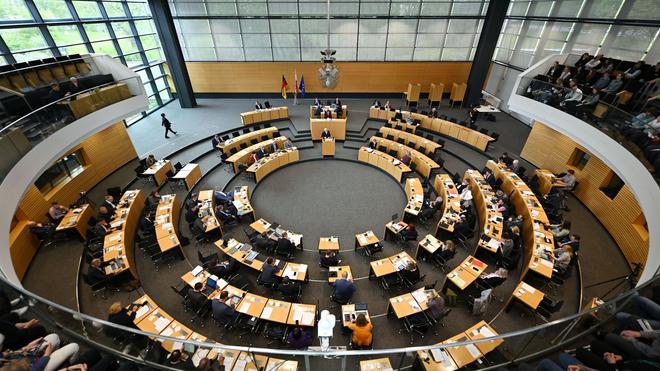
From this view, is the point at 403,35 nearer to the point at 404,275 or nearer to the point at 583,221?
the point at 583,221

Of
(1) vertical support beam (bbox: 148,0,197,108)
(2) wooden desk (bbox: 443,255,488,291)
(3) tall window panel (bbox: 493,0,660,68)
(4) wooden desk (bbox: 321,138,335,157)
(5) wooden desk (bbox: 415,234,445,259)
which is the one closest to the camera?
(2) wooden desk (bbox: 443,255,488,291)

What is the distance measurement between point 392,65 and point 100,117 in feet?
61.6

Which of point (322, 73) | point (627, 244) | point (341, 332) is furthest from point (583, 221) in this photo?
point (322, 73)

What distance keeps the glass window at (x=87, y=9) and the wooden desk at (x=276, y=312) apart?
17936 millimetres

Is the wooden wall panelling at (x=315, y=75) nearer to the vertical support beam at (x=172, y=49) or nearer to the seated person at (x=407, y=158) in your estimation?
the vertical support beam at (x=172, y=49)

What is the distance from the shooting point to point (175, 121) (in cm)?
1936

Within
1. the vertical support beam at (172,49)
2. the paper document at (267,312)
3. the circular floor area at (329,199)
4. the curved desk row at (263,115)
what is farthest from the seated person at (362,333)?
the vertical support beam at (172,49)

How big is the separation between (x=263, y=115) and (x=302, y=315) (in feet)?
48.5

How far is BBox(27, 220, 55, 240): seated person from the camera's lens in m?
9.23

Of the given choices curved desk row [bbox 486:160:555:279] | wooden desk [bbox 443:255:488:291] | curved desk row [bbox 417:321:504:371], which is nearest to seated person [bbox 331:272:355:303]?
curved desk row [bbox 417:321:504:371]

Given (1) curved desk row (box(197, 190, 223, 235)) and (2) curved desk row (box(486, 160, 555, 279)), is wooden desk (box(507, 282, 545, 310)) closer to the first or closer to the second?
(2) curved desk row (box(486, 160, 555, 279))

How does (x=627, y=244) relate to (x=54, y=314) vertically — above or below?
below

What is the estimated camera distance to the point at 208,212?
1106 cm

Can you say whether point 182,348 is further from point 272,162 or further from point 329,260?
point 272,162
